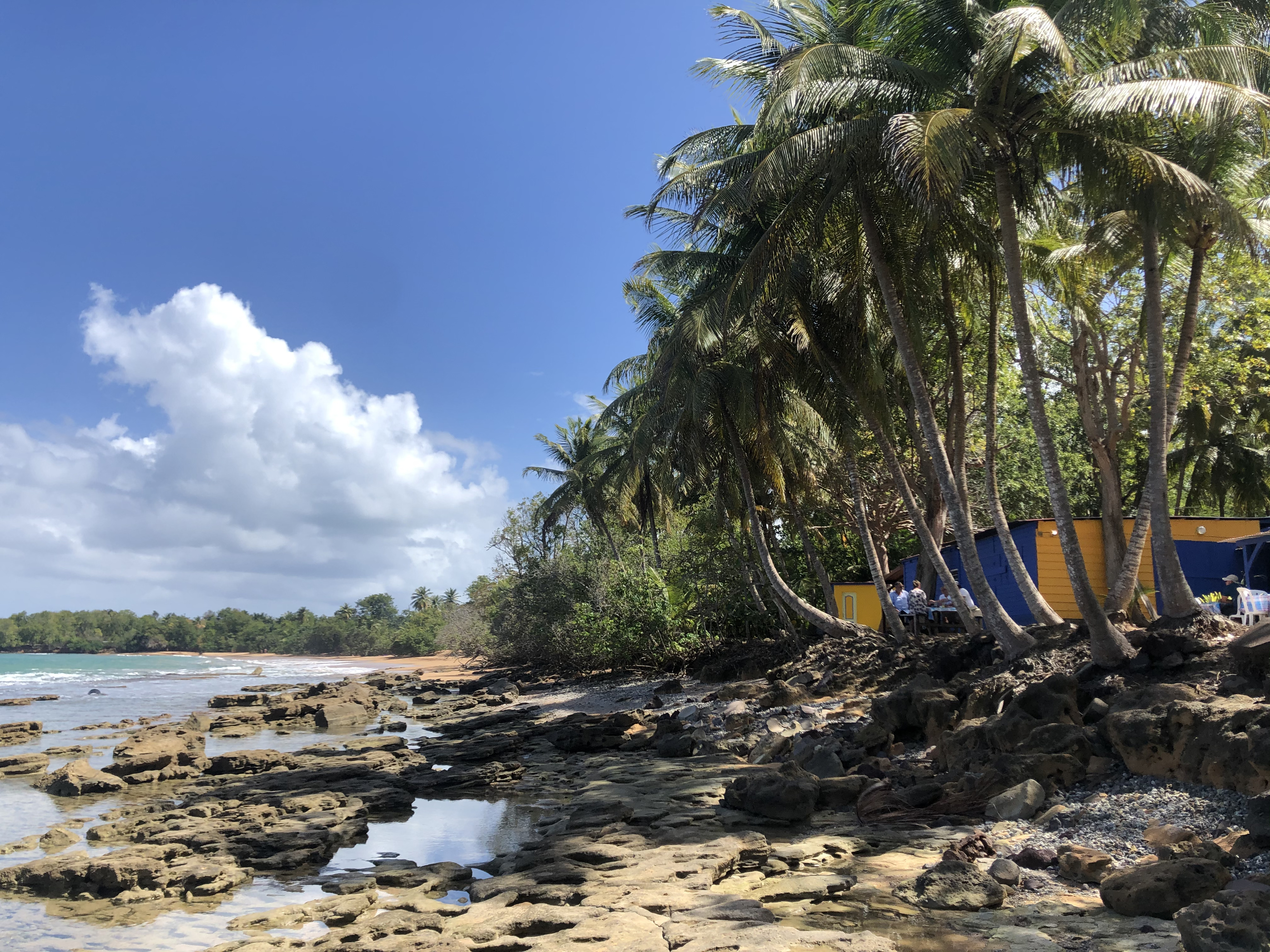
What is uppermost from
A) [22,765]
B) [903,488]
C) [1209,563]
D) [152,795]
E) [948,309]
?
[948,309]

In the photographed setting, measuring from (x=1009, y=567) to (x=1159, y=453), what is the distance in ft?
30.5

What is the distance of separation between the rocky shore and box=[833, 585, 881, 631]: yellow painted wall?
10.7m

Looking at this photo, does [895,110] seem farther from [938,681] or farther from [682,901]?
[682,901]

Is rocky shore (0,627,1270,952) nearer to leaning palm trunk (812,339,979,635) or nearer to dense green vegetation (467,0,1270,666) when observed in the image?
leaning palm trunk (812,339,979,635)

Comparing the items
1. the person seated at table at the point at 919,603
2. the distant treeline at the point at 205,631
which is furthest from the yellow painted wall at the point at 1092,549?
the distant treeline at the point at 205,631

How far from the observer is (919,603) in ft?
63.6

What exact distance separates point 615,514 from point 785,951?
29.8m

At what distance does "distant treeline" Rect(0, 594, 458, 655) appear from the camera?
98500 millimetres

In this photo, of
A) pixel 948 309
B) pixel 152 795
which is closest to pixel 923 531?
pixel 948 309

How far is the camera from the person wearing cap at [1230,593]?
15.5m

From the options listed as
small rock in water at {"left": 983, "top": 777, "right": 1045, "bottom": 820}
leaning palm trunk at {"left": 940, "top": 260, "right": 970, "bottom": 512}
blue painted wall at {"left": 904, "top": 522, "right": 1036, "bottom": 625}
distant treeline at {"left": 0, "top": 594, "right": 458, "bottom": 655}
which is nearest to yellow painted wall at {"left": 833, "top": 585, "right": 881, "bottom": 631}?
blue painted wall at {"left": 904, "top": 522, "right": 1036, "bottom": 625}

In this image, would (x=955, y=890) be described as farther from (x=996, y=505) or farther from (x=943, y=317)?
(x=943, y=317)

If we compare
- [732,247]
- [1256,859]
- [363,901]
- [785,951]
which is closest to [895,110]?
[732,247]

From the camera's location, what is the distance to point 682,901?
20.2ft
